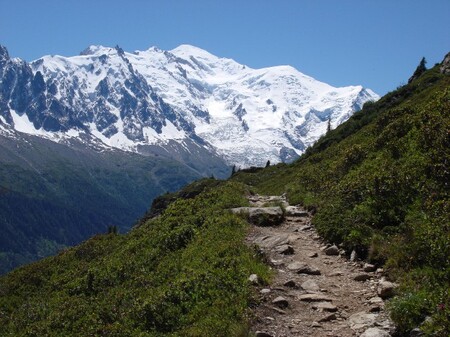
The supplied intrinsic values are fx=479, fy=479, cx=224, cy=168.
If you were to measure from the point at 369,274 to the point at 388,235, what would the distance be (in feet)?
5.81

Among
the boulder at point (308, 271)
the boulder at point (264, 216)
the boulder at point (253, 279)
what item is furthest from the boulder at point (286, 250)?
the boulder at point (264, 216)

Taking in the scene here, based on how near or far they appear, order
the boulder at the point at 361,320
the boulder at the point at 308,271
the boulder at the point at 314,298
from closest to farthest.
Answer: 1. the boulder at the point at 361,320
2. the boulder at the point at 314,298
3. the boulder at the point at 308,271

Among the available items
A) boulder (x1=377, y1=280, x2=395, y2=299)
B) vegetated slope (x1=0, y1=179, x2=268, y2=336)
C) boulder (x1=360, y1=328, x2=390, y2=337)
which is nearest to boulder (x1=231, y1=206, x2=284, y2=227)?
vegetated slope (x1=0, y1=179, x2=268, y2=336)

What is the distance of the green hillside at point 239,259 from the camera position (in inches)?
498

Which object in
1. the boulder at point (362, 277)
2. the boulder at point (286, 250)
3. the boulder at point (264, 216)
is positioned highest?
the boulder at point (264, 216)

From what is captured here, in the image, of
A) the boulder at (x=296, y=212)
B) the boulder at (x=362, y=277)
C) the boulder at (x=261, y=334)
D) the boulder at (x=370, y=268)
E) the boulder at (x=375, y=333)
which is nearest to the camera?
the boulder at (x=375, y=333)

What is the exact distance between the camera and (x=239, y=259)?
640 inches

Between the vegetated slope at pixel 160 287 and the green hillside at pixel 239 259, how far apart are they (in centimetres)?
5

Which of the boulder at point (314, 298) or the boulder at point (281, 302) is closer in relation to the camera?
the boulder at point (281, 302)

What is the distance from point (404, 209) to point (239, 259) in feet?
20.6

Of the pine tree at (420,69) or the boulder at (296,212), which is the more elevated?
the pine tree at (420,69)

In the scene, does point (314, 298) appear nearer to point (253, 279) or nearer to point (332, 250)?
point (253, 279)

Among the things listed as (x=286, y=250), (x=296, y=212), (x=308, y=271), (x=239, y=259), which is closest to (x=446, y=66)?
(x=296, y=212)

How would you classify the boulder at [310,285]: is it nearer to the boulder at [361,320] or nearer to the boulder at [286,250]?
the boulder at [361,320]
